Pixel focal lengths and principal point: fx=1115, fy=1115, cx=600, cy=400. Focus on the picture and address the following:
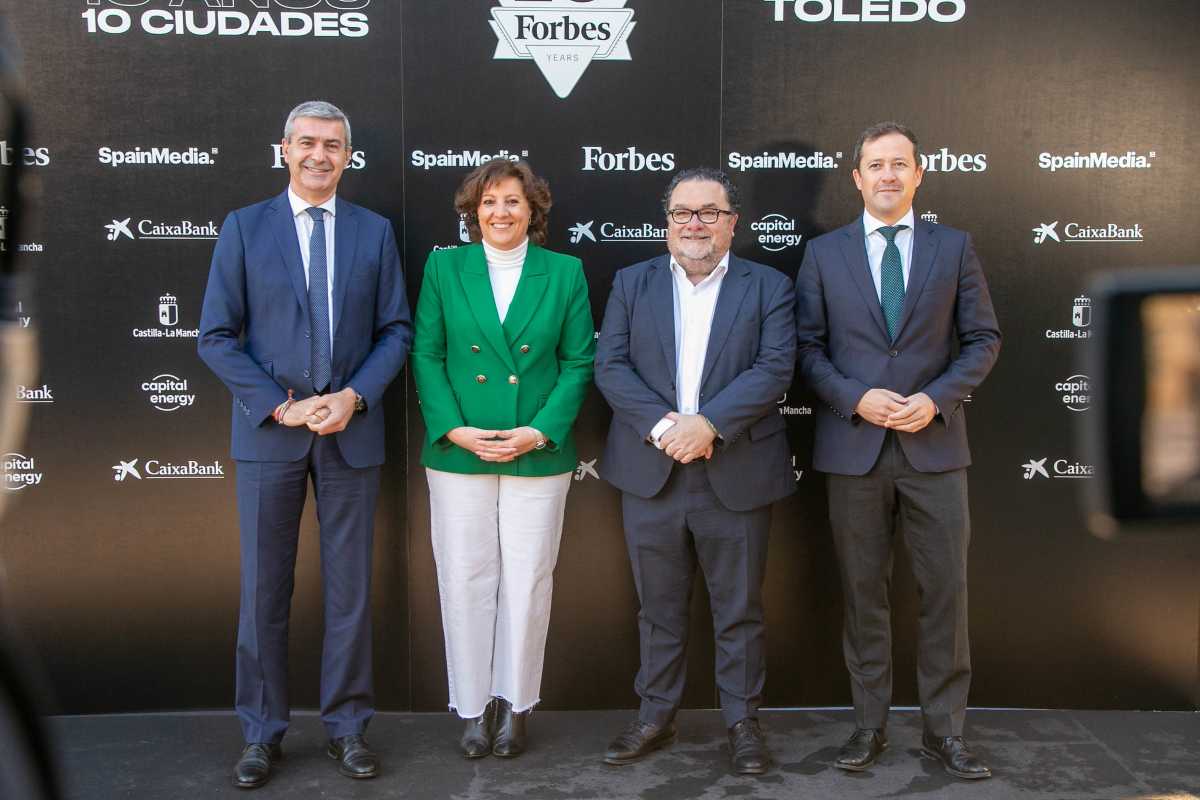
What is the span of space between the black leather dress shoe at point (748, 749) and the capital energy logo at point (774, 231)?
70.8 inches

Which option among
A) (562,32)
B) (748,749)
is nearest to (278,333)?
(562,32)

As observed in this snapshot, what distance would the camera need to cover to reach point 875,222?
12.6ft

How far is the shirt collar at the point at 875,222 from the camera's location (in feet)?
12.6

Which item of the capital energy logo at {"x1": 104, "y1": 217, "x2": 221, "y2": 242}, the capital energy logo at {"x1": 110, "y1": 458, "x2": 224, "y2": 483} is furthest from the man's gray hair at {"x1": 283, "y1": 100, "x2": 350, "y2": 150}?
the capital energy logo at {"x1": 110, "y1": 458, "x2": 224, "y2": 483}

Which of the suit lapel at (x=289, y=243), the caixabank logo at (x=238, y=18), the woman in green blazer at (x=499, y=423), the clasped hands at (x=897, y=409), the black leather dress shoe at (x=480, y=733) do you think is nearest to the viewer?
the clasped hands at (x=897, y=409)

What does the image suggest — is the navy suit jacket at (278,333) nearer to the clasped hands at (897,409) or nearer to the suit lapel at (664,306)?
the suit lapel at (664,306)

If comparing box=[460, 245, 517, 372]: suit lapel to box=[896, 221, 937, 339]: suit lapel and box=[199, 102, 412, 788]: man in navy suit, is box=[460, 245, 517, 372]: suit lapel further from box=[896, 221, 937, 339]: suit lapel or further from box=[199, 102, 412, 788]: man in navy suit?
box=[896, 221, 937, 339]: suit lapel

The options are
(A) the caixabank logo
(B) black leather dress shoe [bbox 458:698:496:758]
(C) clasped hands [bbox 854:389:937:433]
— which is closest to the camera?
(C) clasped hands [bbox 854:389:937:433]

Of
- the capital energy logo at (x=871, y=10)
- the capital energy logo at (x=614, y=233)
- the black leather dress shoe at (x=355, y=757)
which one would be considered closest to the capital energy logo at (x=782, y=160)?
the capital energy logo at (x=614, y=233)

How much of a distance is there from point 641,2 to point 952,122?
1.29 metres

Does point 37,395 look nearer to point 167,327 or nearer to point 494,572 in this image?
point 167,327

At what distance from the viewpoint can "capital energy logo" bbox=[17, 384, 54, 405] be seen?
4281 mm

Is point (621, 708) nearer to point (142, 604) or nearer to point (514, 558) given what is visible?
point (514, 558)

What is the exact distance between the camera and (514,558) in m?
A: 3.91
